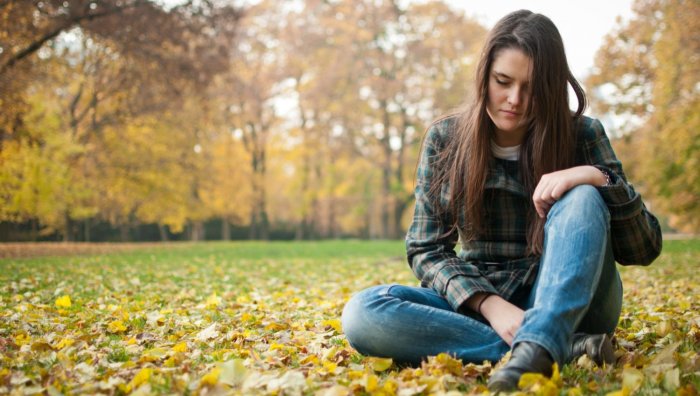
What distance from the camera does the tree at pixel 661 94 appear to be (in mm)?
16438

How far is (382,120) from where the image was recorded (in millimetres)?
30422

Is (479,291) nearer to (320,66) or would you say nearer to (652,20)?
(652,20)

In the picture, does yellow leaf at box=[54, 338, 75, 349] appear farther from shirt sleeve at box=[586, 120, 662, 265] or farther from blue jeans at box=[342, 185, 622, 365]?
shirt sleeve at box=[586, 120, 662, 265]

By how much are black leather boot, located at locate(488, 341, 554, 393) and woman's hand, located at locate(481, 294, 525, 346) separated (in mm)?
248

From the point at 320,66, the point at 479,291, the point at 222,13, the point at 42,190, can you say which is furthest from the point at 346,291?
the point at 320,66

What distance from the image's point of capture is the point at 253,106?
105 ft

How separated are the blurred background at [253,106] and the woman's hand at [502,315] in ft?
40.6

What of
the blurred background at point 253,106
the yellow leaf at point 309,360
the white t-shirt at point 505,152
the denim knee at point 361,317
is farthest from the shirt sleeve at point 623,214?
the blurred background at point 253,106

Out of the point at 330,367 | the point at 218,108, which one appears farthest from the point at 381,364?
the point at 218,108

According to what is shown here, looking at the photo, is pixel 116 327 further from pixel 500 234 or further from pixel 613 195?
pixel 613 195

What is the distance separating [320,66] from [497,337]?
96.9 ft

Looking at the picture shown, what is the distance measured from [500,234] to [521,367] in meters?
0.96

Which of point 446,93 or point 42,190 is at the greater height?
point 446,93

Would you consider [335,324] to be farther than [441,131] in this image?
Yes
